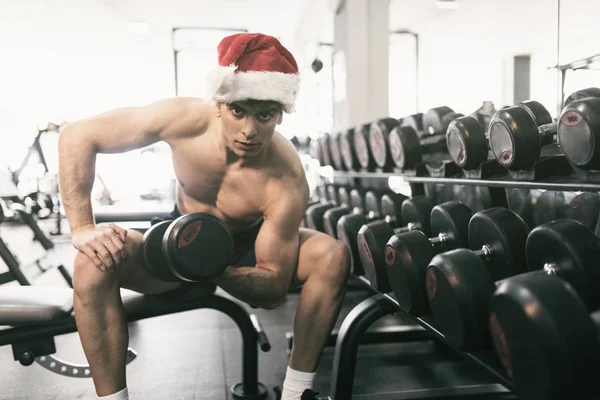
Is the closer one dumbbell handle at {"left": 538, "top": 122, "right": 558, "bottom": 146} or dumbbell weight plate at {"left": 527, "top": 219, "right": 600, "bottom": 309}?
dumbbell weight plate at {"left": 527, "top": 219, "right": 600, "bottom": 309}

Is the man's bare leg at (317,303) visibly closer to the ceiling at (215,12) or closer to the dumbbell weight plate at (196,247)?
the dumbbell weight plate at (196,247)

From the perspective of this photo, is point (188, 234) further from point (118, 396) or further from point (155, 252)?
point (118, 396)

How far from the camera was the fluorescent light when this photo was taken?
14.8ft

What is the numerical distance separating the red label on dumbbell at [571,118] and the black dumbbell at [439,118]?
918mm

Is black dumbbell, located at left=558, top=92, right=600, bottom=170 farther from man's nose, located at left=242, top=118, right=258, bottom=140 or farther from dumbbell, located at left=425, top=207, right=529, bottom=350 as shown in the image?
man's nose, located at left=242, top=118, right=258, bottom=140

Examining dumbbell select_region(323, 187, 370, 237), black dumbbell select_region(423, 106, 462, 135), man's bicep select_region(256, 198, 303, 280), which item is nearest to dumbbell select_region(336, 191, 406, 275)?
dumbbell select_region(323, 187, 370, 237)

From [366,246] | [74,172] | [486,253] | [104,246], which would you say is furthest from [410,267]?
[74,172]

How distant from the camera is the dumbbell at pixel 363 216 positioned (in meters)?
1.73

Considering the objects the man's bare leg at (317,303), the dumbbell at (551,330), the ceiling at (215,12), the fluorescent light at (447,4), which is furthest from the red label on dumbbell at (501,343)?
the ceiling at (215,12)

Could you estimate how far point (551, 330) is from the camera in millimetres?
707

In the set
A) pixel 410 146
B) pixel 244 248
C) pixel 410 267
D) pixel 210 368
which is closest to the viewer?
pixel 410 267

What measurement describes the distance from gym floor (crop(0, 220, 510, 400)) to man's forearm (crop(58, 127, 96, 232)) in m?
0.59

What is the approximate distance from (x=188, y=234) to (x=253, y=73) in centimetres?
36

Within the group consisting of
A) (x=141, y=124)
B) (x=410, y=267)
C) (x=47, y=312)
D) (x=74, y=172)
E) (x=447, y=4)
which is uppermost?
(x=447, y=4)
